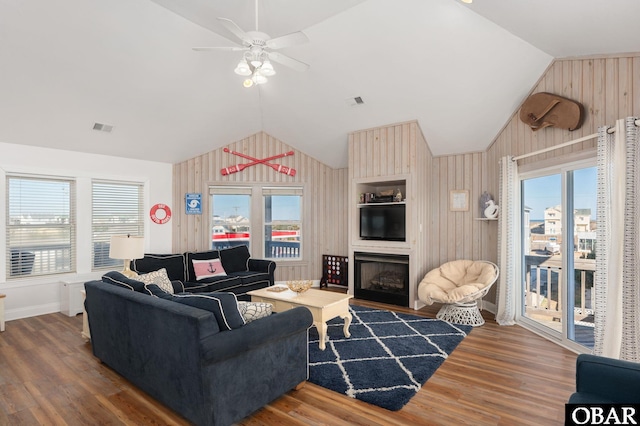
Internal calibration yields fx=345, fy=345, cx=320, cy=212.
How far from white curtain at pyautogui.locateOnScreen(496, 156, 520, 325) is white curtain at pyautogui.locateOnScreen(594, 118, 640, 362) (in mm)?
1408

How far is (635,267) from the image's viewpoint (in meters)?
2.77

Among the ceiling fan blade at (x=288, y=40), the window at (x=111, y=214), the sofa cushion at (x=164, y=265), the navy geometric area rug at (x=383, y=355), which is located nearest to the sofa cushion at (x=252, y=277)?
the sofa cushion at (x=164, y=265)

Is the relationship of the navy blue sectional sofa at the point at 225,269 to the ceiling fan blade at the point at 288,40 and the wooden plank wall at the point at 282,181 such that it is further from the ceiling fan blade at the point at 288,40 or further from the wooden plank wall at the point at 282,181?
the ceiling fan blade at the point at 288,40

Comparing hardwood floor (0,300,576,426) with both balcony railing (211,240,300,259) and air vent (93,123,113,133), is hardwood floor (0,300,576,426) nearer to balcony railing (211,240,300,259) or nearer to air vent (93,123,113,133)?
air vent (93,123,113,133)

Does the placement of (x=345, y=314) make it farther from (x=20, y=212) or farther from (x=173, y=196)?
(x=20, y=212)

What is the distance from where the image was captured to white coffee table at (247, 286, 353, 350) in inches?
138

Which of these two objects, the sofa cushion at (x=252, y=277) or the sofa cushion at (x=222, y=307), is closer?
the sofa cushion at (x=222, y=307)

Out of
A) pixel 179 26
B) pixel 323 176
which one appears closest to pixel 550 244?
pixel 323 176

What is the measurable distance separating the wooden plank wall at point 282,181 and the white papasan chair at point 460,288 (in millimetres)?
2305

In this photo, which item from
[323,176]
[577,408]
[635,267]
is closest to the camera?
[577,408]

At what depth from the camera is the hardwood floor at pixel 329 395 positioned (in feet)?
7.77

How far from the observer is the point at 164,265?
5207 millimetres

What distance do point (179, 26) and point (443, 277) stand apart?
465cm

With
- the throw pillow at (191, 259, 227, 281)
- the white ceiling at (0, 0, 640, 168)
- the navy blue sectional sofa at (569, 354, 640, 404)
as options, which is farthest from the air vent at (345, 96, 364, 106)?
the navy blue sectional sofa at (569, 354, 640, 404)
